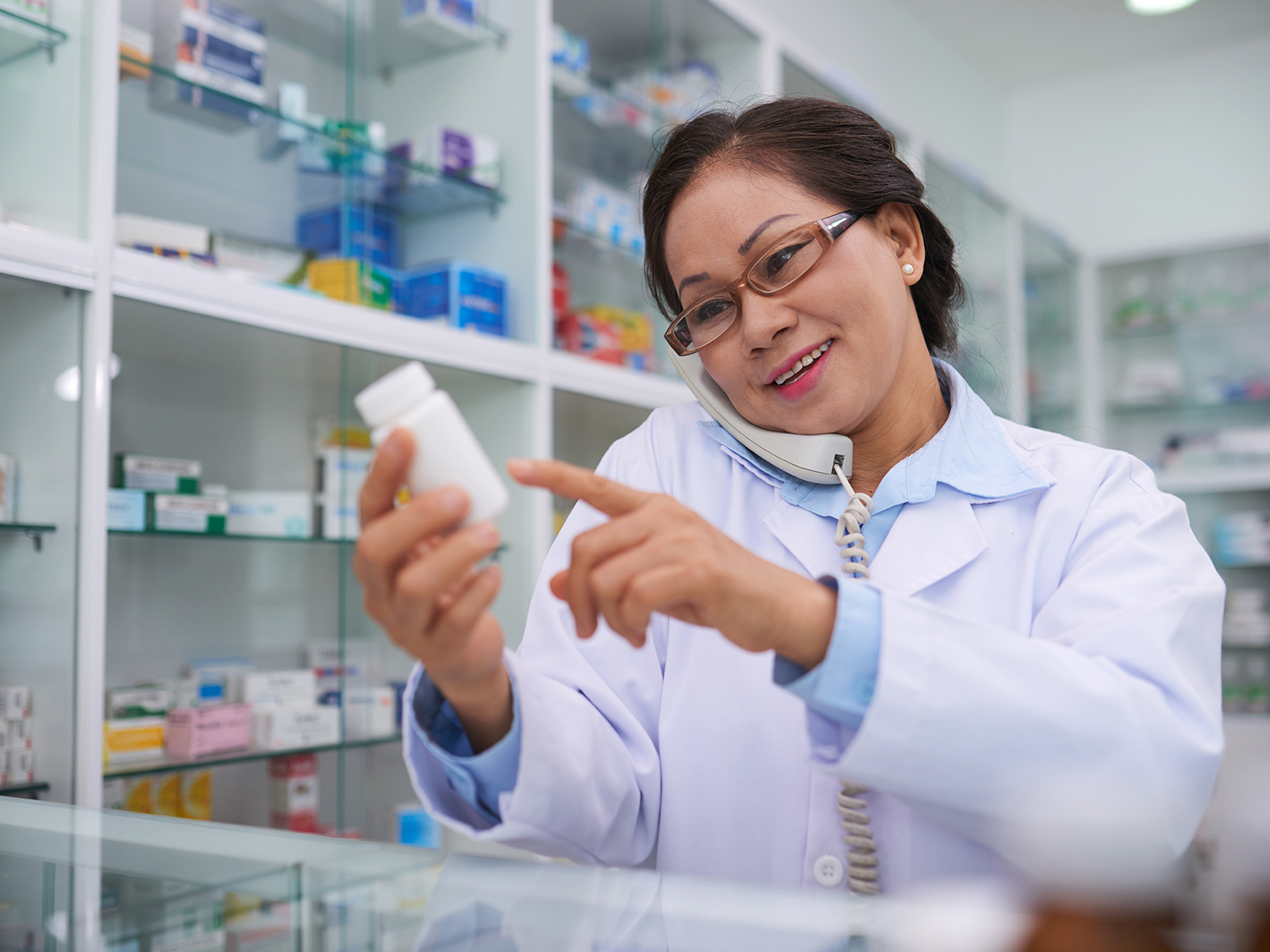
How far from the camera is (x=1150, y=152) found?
18.4 ft

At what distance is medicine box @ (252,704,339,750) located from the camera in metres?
2.15

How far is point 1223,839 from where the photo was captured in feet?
1.00

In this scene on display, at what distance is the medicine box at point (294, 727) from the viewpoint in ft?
7.07

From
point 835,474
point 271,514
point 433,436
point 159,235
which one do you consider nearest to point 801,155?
point 835,474

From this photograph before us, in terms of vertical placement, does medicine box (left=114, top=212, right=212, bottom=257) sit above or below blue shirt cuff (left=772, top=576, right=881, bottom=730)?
above

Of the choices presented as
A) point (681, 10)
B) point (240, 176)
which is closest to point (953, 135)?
point (681, 10)

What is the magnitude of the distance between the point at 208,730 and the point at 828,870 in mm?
1433

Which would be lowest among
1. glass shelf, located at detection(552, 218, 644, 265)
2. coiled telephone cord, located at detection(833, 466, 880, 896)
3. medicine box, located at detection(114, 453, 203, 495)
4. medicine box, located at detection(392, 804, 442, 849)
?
medicine box, located at detection(392, 804, 442, 849)

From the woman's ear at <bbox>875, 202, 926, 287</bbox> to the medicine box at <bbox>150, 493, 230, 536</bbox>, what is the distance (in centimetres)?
145

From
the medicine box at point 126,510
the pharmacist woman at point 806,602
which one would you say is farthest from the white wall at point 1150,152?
the medicine box at point 126,510

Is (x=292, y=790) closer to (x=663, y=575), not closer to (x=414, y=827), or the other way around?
(x=414, y=827)

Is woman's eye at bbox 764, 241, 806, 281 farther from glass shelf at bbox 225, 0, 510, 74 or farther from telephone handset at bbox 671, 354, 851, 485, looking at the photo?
glass shelf at bbox 225, 0, 510, 74

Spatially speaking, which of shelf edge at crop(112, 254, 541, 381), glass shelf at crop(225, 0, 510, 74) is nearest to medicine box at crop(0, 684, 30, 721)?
shelf edge at crop(112, 254, 541, 381)

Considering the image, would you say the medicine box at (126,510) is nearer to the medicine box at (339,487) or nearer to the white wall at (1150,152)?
the medicine box at (339,487)
